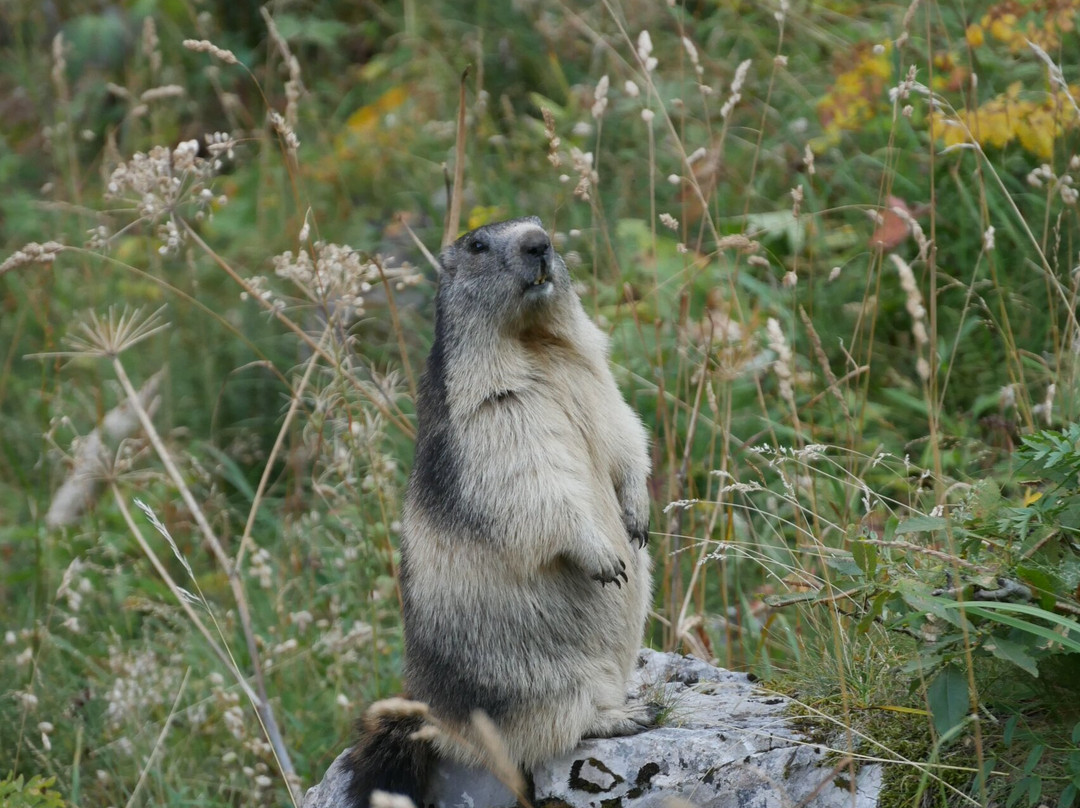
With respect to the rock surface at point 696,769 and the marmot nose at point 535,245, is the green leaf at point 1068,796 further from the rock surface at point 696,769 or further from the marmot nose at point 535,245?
the marmot nose at point 535,245

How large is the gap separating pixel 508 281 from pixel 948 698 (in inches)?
75.7

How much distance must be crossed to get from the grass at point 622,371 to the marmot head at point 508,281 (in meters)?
0.50

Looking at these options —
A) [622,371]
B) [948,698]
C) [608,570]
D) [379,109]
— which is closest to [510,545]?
[608,570]

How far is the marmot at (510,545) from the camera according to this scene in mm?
3627

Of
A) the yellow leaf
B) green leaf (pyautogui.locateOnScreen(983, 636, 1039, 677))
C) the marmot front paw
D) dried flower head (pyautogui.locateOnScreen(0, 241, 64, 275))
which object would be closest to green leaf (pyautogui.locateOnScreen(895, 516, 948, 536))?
green leaf (pyautogui.locateOnScreen(983, 636, 1039, 677))

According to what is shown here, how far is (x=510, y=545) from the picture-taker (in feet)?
12.0

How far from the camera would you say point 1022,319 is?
227 inches

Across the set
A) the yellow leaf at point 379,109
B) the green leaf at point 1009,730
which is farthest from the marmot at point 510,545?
the yellow leaf at point 379,109

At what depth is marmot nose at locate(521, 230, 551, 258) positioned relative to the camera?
156 inches

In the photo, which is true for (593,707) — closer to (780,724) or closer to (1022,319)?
(780,724)

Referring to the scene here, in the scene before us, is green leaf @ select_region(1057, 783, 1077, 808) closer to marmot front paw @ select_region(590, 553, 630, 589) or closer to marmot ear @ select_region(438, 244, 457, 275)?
marmot front paw @ select_region(590, 553, 630, 589)

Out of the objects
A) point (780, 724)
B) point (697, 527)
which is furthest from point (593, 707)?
point (697, 527)

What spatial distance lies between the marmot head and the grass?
495mm

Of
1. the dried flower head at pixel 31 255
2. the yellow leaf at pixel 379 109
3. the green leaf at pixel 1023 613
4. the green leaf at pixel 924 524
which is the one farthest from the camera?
the yellow leaf at pixel 379 109
